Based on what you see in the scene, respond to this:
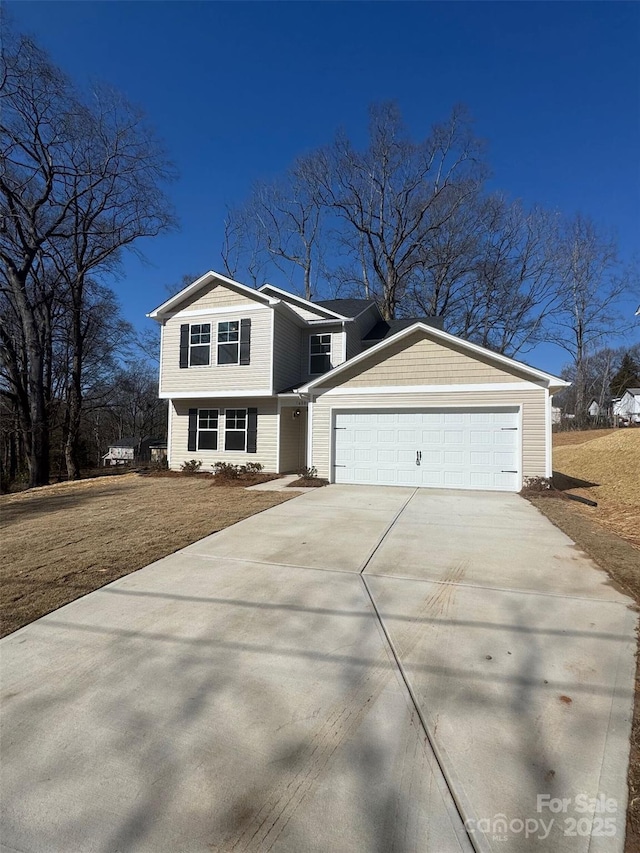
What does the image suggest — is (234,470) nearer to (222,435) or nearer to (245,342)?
(222,435)

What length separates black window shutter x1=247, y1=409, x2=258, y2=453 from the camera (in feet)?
43.9

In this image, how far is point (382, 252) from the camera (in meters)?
24.2

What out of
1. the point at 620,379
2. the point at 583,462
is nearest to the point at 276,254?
the point at 583,462

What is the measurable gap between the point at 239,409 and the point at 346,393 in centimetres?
408

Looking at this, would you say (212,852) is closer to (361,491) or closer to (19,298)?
(361,491)

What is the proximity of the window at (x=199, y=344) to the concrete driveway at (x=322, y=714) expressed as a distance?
34.0 feet

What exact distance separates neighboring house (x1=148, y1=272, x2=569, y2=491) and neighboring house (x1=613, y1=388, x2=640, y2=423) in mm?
30391

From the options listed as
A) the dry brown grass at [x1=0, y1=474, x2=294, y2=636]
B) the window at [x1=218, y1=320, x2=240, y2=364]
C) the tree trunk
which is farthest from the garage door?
the tree trunk

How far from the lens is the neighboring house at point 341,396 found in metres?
10.2

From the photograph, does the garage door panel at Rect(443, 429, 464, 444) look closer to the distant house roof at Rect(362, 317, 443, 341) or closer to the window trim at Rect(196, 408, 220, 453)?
the distant house roof at Rect(362, 317, 443, 341)

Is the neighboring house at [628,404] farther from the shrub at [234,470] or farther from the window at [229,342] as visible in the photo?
the window at [229,342]

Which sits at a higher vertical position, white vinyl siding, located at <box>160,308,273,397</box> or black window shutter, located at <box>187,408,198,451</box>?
white vinyl siding, located at <box>160,308,273,397</box>

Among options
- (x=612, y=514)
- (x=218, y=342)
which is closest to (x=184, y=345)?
(x=218, y=342)

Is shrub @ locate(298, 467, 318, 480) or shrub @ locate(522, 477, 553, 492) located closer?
shrub @ locate(522, 477, 553, 492)
